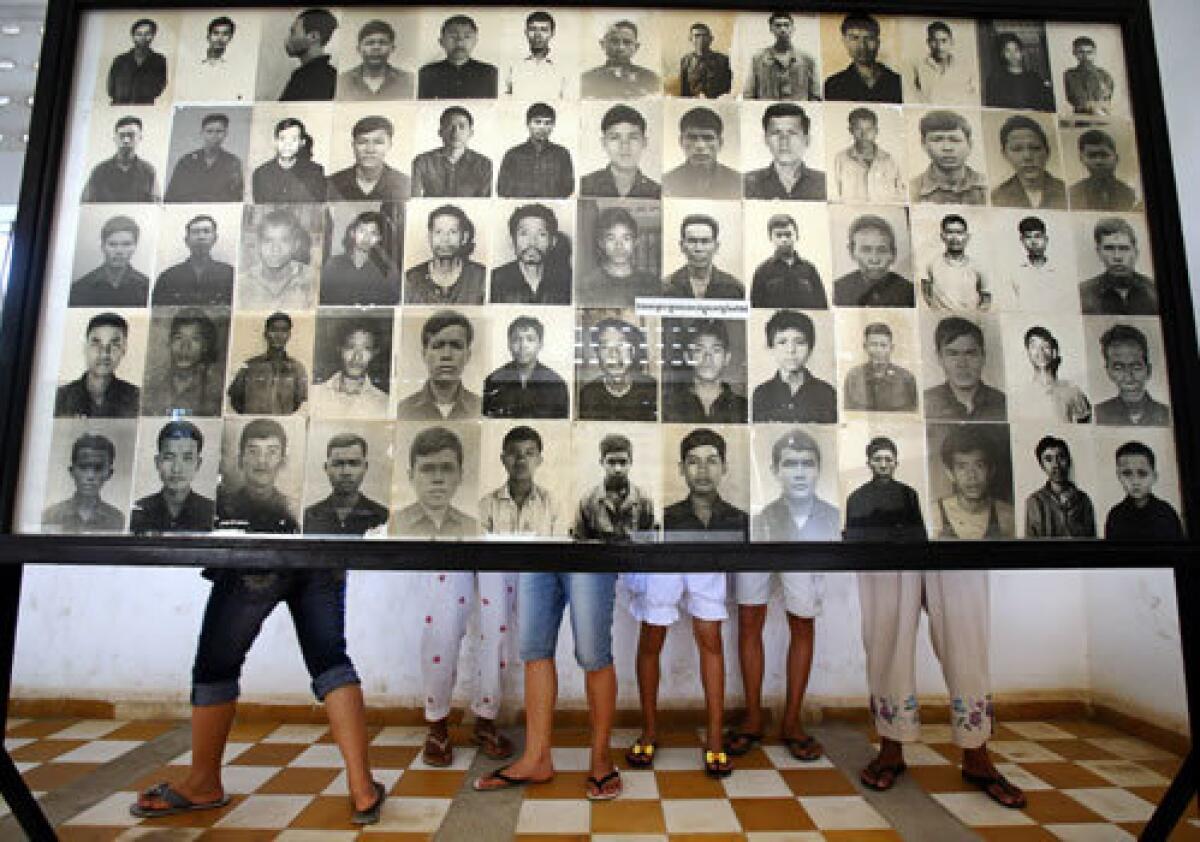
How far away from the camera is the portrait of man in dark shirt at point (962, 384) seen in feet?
4.06

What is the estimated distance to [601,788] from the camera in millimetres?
1922

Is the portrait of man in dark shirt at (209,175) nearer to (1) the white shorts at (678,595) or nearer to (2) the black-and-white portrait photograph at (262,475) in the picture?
(2) the black-and-white portrait photograph at (262,475)

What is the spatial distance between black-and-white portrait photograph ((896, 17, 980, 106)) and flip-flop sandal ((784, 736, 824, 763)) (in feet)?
6.59

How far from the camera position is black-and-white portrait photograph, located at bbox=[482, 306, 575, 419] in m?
1.22

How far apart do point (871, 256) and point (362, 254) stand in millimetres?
987

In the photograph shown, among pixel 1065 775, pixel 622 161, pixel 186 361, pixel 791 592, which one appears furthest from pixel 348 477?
pixel 1065 775

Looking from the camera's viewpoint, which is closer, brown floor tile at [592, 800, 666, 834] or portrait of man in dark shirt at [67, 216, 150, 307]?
portrait of man in dark shirt at [67, 216, 150, 307]

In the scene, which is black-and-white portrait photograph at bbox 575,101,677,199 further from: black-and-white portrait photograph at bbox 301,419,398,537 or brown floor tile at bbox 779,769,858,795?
brown floor tile at bbox 779,769,858,795

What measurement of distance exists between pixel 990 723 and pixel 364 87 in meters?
2.44

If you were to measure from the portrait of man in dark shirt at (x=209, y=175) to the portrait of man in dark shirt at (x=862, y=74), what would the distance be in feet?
3.91

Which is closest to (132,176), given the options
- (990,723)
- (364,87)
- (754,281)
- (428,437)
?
(364,87)

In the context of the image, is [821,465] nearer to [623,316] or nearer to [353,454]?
[623,316]

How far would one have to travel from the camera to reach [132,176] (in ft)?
4.23

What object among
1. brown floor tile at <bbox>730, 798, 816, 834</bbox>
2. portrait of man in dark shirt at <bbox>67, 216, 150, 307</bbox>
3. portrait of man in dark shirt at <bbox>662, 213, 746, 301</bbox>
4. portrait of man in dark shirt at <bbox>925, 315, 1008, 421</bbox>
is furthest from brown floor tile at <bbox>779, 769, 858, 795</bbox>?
portrait of man in dark shirt at <bbox>67, 216, 150, 307</bbox>
